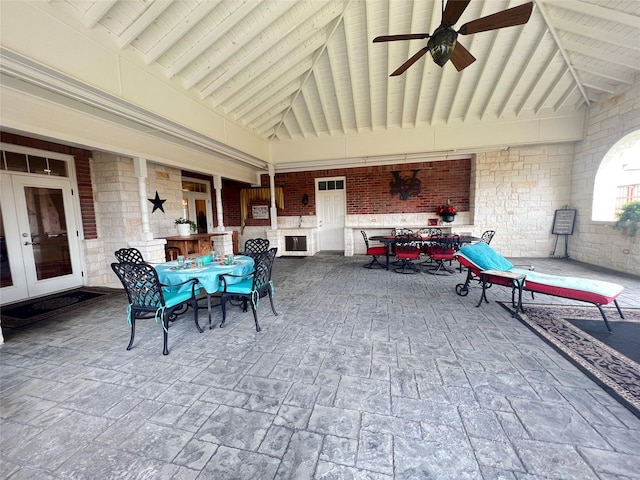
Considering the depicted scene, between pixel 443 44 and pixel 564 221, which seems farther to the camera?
pixel 564 221

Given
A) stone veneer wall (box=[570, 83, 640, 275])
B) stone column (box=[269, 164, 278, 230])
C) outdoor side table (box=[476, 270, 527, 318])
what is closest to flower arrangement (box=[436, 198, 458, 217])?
stone veneer wall (box=[570, 83, 640, 275])

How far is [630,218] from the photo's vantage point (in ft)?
15.1

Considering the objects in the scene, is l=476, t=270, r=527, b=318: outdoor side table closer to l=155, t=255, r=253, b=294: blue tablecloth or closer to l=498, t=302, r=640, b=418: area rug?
l=498, t=302, r=640, b=418: area rug

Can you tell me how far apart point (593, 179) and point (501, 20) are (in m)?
5.07

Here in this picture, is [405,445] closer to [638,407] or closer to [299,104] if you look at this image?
[638,407]

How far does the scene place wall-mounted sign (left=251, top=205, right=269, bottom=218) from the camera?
8602 mm

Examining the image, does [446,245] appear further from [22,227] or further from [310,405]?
[22,227]

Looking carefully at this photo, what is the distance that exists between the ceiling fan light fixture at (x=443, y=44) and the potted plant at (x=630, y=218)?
4.76 m

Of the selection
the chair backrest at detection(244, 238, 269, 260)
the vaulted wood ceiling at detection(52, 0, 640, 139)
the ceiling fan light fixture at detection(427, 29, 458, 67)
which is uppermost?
the vaulted wood ceiling at detection(52, 0, 640, 139)

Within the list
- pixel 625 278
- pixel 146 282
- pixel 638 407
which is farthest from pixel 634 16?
pixel 146 282

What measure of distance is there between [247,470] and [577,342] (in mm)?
3073

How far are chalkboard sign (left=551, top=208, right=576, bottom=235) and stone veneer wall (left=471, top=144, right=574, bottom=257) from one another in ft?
0.42

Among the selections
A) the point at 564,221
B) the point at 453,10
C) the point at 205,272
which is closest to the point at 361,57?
the point at 453,10

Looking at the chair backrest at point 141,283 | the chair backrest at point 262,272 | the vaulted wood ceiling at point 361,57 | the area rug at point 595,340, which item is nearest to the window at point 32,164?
the vaulted wood ceiling at point 361,57
